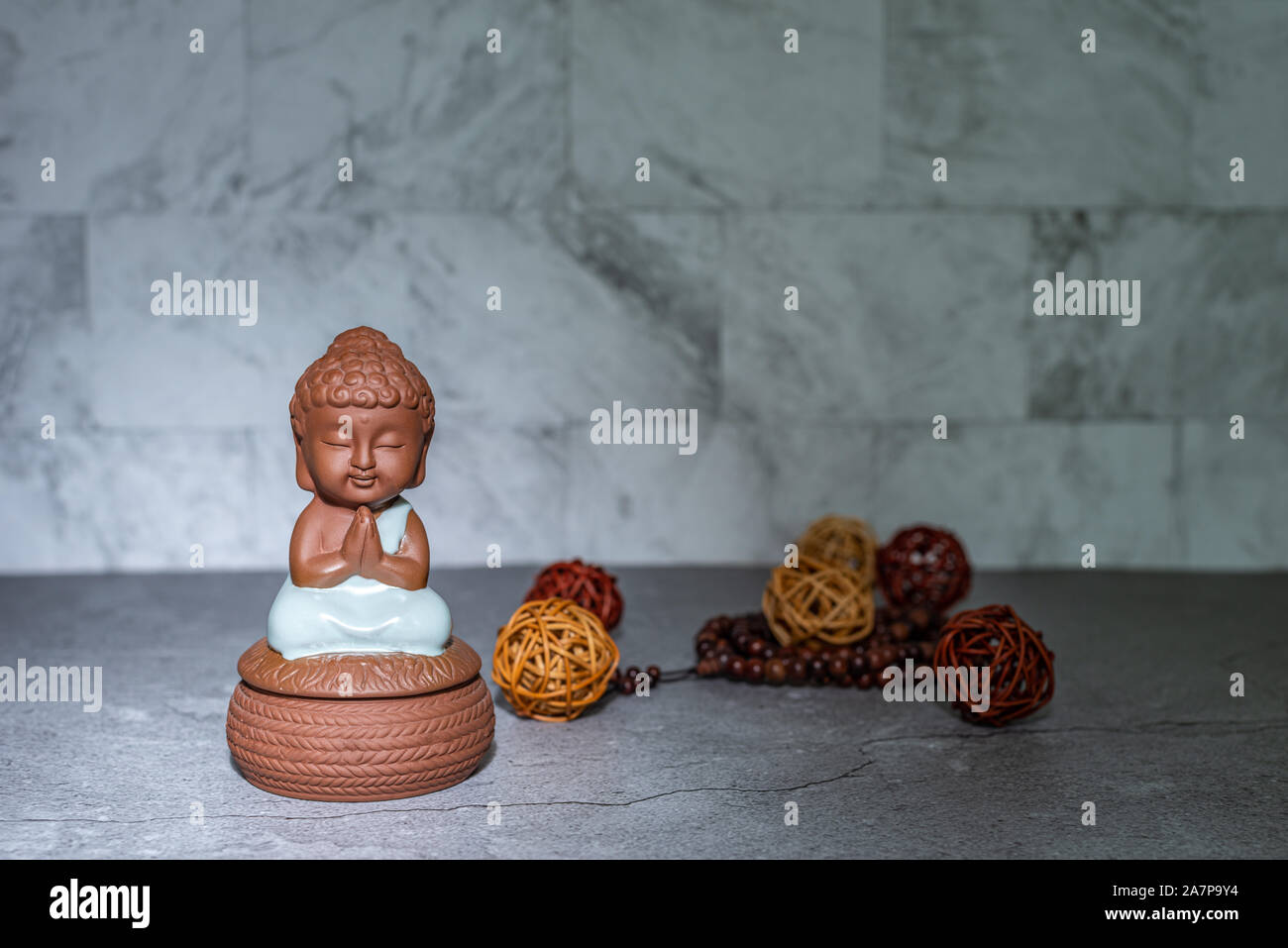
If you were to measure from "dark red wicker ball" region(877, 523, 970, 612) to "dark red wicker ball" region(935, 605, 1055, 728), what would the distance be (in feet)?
3.42

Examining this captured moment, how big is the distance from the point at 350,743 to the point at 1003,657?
5.46ft

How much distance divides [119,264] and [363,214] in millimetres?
1170

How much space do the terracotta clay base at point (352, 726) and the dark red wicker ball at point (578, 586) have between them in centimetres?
112

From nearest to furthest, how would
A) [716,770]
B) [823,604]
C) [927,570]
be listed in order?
[716,770] < [823,604] < [927,570]

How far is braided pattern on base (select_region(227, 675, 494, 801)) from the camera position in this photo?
8.18 ft

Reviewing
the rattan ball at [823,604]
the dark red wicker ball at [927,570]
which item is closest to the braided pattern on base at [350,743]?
the rattan ball at [823,604]

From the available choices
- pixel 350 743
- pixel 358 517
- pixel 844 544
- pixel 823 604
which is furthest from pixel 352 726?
pixel 844 544

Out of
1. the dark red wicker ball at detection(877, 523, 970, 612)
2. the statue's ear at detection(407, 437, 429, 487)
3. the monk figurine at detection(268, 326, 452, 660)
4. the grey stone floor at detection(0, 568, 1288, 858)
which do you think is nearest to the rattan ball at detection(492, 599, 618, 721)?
the grey stone floor at detection(0, 568, 1288, 858)

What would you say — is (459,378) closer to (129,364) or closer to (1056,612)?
(129,364)

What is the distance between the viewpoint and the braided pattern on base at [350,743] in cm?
249

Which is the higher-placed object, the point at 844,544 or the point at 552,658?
the point at 844,544

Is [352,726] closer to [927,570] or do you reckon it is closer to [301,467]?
[301,467]

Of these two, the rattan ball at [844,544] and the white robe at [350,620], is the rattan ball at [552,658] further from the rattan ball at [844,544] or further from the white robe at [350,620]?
the rattan ball at [844,544]

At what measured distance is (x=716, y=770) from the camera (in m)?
2.84
